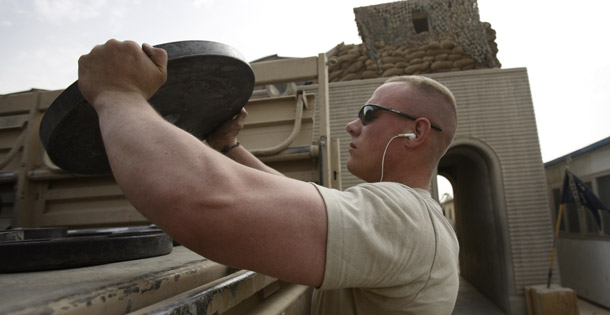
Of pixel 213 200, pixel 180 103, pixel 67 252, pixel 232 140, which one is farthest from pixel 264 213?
pixel 232 140

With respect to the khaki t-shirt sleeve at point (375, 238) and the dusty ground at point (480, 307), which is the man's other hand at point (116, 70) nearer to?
the khaki t-shirt sleeve at point (375, 238)

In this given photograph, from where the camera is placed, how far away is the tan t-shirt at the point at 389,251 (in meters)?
0.81

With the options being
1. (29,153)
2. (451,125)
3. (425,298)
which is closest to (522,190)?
(451,125)

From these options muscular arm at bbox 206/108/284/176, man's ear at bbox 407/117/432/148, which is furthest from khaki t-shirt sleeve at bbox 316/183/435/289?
muscular arm at bbox 206/108/284/176

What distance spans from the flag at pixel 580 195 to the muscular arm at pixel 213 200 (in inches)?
323

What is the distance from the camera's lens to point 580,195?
23.8 feet

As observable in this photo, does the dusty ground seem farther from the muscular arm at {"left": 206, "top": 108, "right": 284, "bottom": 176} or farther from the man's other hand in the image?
the man's other hand

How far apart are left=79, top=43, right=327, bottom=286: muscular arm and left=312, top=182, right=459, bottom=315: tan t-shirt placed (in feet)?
0.16

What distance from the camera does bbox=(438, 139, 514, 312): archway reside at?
267 inches

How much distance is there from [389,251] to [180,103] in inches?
45.5

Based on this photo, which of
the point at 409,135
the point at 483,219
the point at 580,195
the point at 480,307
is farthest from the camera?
the point at 483,219

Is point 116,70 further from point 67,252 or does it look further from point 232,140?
point 232,140

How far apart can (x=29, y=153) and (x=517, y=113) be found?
749 centimetres

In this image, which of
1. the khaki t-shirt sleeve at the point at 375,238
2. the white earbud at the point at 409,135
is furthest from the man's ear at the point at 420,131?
the khaki t-shirt sleeve at the point at 375,238
